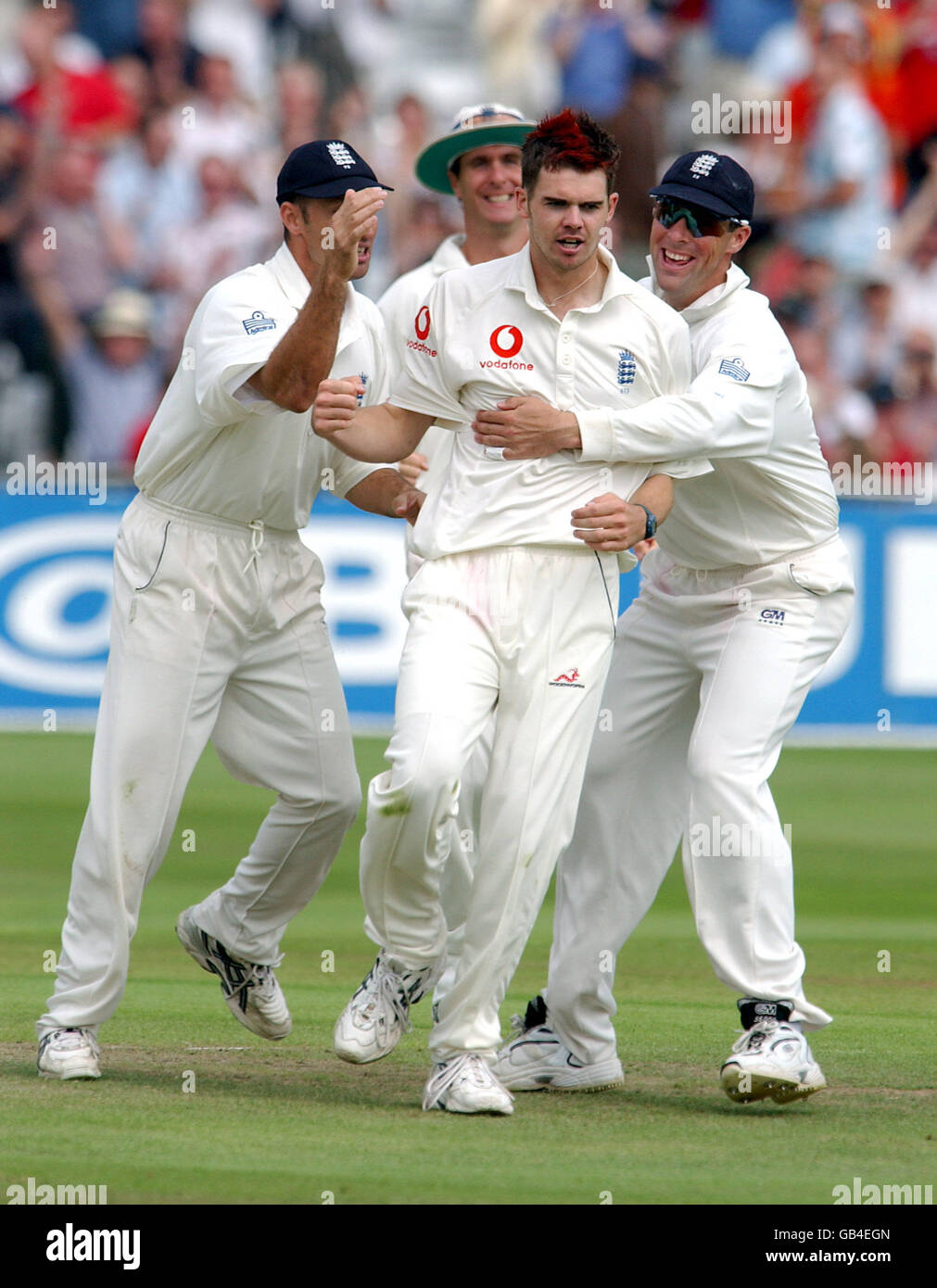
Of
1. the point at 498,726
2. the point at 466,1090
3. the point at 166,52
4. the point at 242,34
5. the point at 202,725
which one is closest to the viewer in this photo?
the point at 466,1090

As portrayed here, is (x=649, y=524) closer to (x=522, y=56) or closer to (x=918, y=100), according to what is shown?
(x=522, y=56)

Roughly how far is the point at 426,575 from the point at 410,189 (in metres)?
9.92

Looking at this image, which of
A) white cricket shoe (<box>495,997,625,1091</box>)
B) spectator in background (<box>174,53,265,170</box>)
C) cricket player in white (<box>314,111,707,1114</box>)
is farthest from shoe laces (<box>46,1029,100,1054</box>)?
spectator in background (<box>174,53,265,170</box>)

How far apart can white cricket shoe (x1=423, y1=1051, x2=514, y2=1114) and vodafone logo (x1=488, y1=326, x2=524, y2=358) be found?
1899 mm

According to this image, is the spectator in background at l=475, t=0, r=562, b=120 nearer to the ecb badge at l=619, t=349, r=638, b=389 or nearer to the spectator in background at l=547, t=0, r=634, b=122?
the spectator in background at l=547, t=0, r=634, b=122

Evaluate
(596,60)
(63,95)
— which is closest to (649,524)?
(63,95)

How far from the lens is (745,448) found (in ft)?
18.0

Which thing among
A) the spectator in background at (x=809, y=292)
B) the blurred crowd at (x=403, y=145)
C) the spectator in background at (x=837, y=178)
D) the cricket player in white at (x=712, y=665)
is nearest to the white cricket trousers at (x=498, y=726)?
the cricket player in white at (x=712, y=665)

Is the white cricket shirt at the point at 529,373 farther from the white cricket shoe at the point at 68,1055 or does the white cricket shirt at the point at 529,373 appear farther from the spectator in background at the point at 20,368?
Result: the spectator in background at the point at 20,368

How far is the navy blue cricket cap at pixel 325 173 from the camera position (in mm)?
5520

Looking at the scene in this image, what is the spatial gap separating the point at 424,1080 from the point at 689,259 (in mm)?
2556

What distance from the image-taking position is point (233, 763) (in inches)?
240

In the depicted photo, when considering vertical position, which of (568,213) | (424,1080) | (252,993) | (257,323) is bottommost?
(424,1080)
